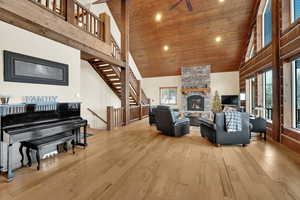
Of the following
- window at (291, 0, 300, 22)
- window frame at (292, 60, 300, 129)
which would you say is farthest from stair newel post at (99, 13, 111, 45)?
window frame at (292, 60, 300, 129)

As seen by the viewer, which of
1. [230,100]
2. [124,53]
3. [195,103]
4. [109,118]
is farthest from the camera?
[195,103]

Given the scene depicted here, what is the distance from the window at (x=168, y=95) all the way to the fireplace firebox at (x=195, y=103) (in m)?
1.07

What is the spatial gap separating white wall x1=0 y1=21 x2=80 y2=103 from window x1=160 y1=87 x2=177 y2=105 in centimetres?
711

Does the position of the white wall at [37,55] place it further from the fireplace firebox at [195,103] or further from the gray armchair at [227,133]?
the fireplace firebox at [195,103]

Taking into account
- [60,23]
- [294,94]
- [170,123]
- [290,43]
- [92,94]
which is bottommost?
[170,123]

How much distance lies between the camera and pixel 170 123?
4.30 m

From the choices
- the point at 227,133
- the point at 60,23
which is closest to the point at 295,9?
the point at 227,133

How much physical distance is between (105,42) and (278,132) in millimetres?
5832

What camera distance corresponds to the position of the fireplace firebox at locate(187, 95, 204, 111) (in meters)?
9.01

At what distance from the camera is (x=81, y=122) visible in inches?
129

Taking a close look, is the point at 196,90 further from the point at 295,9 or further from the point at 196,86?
the point at 295,9

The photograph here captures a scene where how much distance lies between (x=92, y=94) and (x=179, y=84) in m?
5.86

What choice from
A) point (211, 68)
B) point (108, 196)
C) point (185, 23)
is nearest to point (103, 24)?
point (185, 23)

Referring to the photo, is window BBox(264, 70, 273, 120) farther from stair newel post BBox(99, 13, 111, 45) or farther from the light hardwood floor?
stair newel post BBox(99, 13, 111, 45)
